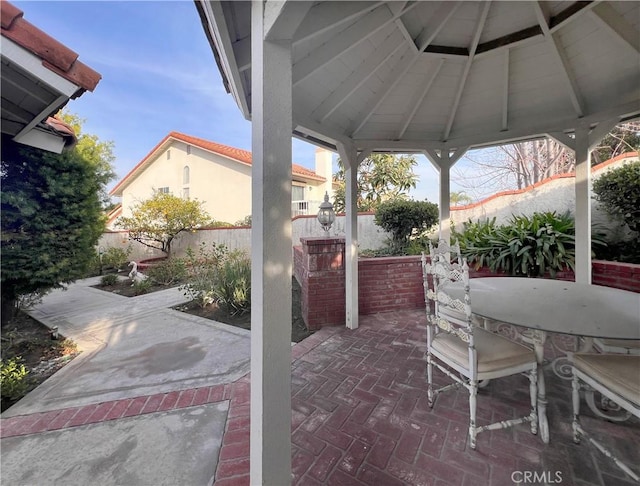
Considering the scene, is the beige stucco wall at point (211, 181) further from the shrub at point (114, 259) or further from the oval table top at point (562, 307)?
the oval table top at point (562, 307)

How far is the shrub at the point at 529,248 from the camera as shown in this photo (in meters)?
4.20

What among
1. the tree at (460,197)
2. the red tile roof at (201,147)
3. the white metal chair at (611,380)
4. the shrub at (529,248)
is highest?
the red tile roof at (201,147)

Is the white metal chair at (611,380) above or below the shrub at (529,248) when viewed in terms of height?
below

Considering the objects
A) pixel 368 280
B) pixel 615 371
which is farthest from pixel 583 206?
pixel 368 280

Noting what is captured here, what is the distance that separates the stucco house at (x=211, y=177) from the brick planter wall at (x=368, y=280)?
9.17 metres

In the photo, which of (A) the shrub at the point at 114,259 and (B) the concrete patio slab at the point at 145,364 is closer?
(B) the concrete patio slab at the point at 145,364

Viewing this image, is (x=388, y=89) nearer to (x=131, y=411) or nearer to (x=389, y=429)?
(x=389, y=429)

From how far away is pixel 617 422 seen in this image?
1999 mm

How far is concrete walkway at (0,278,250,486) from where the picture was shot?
1.73 metres

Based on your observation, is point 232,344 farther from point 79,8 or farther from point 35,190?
point 79,8

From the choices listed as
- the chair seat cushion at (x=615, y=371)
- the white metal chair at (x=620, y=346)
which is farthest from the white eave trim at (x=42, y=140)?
the white metal chair at (x=620, y=346)

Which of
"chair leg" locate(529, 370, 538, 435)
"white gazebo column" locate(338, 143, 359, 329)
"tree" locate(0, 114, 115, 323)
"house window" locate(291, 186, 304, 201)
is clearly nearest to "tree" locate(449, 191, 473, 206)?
"house window" locate(291, 186, 304, 201)

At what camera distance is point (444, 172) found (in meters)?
4.33

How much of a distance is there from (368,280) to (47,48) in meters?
4.44
